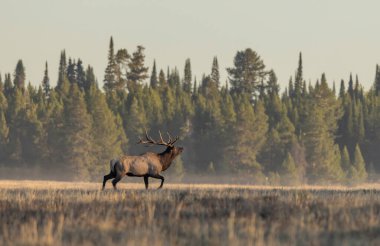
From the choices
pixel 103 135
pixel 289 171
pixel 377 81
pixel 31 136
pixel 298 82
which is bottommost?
pixel 289 171

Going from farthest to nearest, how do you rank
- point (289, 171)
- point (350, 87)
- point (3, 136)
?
point (350, 87), point (3, 136), point (289, 171)

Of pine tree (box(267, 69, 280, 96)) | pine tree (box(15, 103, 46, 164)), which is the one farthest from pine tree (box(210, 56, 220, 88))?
pine tree (box(15, 103, 46, 164))

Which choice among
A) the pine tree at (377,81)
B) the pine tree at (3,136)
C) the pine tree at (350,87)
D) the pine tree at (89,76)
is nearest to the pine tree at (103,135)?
the pine tree at (3,136)

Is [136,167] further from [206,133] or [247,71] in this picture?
[247,71]

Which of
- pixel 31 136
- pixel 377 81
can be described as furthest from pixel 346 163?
pixel 377 81

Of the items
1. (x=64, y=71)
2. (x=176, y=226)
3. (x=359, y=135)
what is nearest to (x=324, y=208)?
(x=176, y=226)

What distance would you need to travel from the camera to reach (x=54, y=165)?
10769 centimetres

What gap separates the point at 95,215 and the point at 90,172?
87314 millimetres

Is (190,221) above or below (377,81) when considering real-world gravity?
below

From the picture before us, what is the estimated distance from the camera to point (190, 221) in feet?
50.1

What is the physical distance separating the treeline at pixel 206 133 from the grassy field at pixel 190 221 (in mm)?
81722

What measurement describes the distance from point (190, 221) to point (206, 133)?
99.0 meters

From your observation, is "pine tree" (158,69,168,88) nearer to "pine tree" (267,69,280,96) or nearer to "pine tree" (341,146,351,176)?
"pine tree" (267,69,280,96)

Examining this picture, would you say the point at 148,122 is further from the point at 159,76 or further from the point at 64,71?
the point at 64,71
